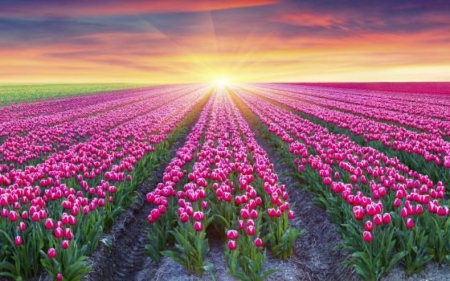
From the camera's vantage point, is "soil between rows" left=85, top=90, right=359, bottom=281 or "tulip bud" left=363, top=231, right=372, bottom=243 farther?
"soil between rows" left=85, top=90, right=359, bottom=281

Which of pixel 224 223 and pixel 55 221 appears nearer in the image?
pixel 55 221

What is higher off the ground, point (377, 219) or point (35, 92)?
point (377, 219)

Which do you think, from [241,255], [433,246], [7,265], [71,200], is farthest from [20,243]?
[433,246]

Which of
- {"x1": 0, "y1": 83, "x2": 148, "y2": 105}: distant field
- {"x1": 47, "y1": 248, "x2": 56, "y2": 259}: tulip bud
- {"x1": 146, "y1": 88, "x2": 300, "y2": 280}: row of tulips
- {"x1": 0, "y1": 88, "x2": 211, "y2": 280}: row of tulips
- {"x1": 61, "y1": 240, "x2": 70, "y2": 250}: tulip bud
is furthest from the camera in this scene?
{"x1": 0, "y1": 83, "x2": 148, "y2": 105}: distant field

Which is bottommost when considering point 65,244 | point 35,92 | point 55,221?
point 35,92

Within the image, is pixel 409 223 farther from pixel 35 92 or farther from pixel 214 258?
pixel 35 92

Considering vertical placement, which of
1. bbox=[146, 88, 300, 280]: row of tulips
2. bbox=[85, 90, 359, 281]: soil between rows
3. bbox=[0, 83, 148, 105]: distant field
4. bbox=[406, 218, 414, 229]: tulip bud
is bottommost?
bbox=[0, 83, 148, 105]: distant field

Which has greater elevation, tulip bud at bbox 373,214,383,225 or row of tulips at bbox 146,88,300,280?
tulip bud at bbox 373,214,383,225

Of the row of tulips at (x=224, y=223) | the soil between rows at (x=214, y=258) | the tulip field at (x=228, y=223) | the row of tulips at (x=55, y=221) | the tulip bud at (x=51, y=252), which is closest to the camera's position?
the tulip bud at (x=51, y=252)

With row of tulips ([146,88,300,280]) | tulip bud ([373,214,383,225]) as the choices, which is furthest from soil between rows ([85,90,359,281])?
tulip bud ([373,214,383,225])

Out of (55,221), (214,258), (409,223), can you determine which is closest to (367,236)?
(409,223)

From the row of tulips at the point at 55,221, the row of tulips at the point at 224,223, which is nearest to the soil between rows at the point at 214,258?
the row of tulips at the point at 224,223

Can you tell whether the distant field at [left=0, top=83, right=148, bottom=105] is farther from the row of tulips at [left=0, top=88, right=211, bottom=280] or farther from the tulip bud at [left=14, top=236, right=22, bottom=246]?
the tulip bud at [left=14, top=236, right=22, bottom=246]

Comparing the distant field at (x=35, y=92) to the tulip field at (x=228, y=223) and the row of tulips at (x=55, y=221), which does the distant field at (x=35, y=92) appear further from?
the tulip field at (x=228, y=223)
